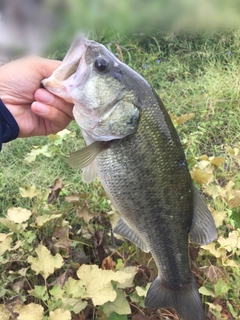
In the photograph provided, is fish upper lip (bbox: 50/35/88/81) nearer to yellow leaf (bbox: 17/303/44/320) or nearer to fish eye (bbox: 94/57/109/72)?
fish eye (bbox: 94/57/109/72)

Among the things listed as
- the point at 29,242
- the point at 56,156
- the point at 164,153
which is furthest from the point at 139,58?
the point at 164,153

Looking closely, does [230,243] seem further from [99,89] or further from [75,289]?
[99,89]

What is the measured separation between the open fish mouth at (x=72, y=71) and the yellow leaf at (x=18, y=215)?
81cm

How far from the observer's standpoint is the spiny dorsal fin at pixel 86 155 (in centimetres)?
155

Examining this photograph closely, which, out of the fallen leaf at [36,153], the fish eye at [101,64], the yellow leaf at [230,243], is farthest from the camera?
the fallen leaf at [36,153]

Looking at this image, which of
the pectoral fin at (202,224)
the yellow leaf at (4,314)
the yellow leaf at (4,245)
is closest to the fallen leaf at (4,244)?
the yellow leaf at (4,245)

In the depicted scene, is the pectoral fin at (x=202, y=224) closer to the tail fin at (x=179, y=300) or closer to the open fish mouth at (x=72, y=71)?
the tail fin at (x=179, y=300)

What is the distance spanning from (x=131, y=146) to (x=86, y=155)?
0.16 meters

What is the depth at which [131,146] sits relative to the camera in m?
1.53

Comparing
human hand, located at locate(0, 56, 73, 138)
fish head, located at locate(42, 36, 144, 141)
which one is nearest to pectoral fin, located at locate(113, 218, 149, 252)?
fish head, located at locate(42, 36, 144, 141)

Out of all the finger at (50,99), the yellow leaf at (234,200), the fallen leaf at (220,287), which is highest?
the finger at (50,99)

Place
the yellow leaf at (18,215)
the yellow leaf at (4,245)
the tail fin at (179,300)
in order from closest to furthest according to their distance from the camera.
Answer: the tail fin at (179,300), the yellow leaf at (4,245), the yellow leaf at (18,215)

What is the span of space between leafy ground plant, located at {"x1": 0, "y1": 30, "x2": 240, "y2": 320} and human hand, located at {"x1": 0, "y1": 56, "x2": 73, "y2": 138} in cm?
51

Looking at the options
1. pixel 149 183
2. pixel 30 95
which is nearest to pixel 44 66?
pixel 30 95
